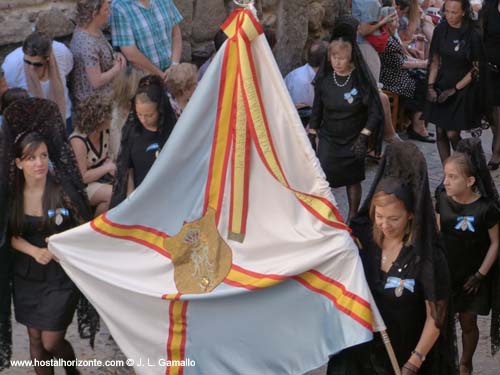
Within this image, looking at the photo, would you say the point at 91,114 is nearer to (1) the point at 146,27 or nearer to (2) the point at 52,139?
(2) the point at 52,139

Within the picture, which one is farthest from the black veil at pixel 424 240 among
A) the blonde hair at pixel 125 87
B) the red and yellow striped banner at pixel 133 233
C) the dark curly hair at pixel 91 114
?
the dark curly hair at pixel 91 114

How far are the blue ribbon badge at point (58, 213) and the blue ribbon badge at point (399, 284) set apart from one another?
1.64 meters

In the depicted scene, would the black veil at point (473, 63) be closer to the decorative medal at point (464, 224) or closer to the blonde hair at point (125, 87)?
the blonde hair at point (125, 87)

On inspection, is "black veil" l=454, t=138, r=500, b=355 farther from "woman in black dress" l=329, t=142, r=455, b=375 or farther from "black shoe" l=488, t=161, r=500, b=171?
"black shoe" l=488, t=161, r=500, b=171

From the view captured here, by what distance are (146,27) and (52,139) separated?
9.07 feet

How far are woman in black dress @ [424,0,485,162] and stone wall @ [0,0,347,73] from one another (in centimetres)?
163

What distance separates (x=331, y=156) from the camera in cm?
739

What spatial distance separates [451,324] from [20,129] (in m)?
2.24

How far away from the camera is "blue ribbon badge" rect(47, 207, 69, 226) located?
5.28m

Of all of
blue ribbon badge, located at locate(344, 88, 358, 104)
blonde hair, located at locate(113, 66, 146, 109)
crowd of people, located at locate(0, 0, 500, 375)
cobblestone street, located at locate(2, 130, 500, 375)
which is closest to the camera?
crowd of people, located at locate(0, 0, 500, 375)

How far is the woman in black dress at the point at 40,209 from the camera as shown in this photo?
17.2ft

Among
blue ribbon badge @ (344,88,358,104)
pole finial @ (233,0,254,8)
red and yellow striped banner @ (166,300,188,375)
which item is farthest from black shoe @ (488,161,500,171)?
red and yellow striped banner @ (166,300,188,375)

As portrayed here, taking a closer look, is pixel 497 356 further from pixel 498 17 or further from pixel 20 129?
pixel 498 17

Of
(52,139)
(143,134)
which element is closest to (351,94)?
(143,134)
